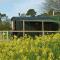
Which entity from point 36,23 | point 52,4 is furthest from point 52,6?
point 36,23

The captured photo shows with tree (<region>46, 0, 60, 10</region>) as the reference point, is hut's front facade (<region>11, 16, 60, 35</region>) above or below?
below

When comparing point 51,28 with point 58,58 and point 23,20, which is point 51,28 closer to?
point 23,20

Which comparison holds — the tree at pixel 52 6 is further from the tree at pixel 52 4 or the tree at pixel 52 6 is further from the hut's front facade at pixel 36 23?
the hut's front facade at pixel 36 23

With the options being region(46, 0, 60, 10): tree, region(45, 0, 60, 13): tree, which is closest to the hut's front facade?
region(45, 0, 60, 13): tree

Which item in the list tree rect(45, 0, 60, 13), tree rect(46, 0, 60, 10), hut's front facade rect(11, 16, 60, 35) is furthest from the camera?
tree rect(45, 0, 60, 13)

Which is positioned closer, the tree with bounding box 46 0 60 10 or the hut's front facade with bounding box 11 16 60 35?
the hut's front facade with bounding box 11 16 60 35

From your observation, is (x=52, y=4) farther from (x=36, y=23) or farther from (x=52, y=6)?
(x=36, y=23)

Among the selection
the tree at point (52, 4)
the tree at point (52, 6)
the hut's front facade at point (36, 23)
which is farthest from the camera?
the tree at point (52, 6)

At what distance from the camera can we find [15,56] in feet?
17.7

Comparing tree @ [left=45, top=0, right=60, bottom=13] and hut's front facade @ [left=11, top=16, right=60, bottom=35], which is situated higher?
tree @ [left=45, top=0, right=60, bottom=13]

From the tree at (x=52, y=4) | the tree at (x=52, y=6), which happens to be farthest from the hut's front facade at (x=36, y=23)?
the tree at (x=52, y=4)

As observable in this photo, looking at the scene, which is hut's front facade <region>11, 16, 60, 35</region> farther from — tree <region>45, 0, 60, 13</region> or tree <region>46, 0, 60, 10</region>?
tree <region>46, 0, 60, 10</region>

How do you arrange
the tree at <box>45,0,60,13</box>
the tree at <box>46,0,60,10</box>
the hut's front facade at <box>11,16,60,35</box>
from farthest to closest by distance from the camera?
1. the tree at <box>45,0,60,13</box>
2. the tree at <box>46,0,60,10</box>
3. the hut's front facade at <box>11,16,60,35</box>

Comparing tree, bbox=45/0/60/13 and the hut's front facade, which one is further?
tree, bbox=45/0/60/13
